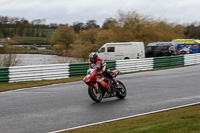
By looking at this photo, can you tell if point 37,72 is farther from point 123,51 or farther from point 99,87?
point 123,51

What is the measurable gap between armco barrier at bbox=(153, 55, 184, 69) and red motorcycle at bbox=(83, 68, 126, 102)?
15.2 m

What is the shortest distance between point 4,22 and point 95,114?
8518cm

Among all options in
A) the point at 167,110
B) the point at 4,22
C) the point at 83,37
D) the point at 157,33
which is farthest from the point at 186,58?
the point at 4,22

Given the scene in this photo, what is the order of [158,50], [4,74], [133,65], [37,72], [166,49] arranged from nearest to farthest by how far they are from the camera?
[4,74] < [37,72] < [133,65] < [166,49] < [158,50]

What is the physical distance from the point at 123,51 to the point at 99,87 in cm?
2323

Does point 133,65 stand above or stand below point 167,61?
below

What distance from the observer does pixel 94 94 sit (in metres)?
10.1

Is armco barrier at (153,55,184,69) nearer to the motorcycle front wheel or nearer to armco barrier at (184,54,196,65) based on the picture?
armco barrier at (184,54,196,65)

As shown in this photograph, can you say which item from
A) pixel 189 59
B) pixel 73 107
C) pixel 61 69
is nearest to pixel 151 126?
pixel 73 107

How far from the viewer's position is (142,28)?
54875 mm

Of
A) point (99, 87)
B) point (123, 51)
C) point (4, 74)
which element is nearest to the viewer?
point (99, 87)

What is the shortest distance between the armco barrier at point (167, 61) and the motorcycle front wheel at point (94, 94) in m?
15.9

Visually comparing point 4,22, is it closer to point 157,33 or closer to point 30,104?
point 157,33

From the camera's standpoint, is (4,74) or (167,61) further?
(167,61)
